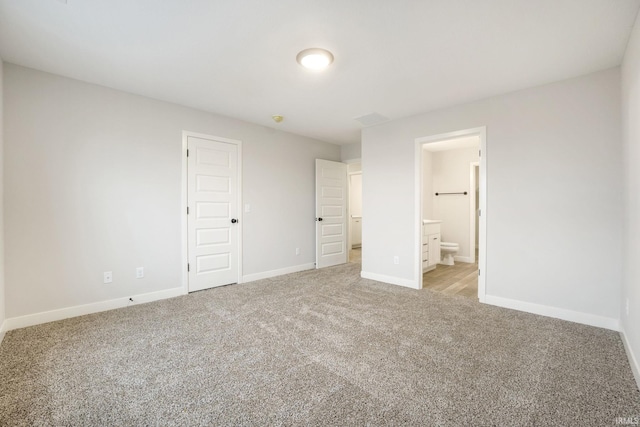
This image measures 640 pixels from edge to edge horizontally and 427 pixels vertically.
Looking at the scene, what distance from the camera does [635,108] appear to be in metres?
1.93

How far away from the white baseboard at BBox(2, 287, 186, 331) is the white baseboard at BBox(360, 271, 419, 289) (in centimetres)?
268

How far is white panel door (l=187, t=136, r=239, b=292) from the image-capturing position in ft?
12.2

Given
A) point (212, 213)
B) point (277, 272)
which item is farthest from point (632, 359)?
point (212, 213)

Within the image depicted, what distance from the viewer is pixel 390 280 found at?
4176 millimetres

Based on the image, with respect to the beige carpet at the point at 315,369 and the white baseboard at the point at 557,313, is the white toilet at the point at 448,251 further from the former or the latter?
the beige carpet at the point at 315,369

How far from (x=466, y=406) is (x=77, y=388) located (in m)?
2.30

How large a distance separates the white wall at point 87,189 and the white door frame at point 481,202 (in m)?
2.70

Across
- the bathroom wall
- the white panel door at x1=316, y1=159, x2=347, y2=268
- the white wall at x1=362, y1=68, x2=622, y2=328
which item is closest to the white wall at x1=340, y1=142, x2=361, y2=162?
the white panel door at x1=316, y1=159, x2=347, y2=268

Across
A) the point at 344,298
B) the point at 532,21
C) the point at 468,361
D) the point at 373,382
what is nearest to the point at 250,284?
the point at 344,298

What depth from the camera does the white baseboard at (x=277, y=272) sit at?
4309 millimetres

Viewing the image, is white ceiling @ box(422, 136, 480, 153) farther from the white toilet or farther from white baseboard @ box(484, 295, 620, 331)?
white baseboard @ box(484, 295, 620, 331)

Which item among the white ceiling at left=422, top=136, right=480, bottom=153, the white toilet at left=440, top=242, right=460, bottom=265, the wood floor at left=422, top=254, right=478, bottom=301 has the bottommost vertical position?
the wood floor at left=422, top=254, right=478, bottom=301

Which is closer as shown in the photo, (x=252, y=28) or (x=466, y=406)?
(x=466, y=406)

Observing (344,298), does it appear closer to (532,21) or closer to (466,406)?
(466,406)
